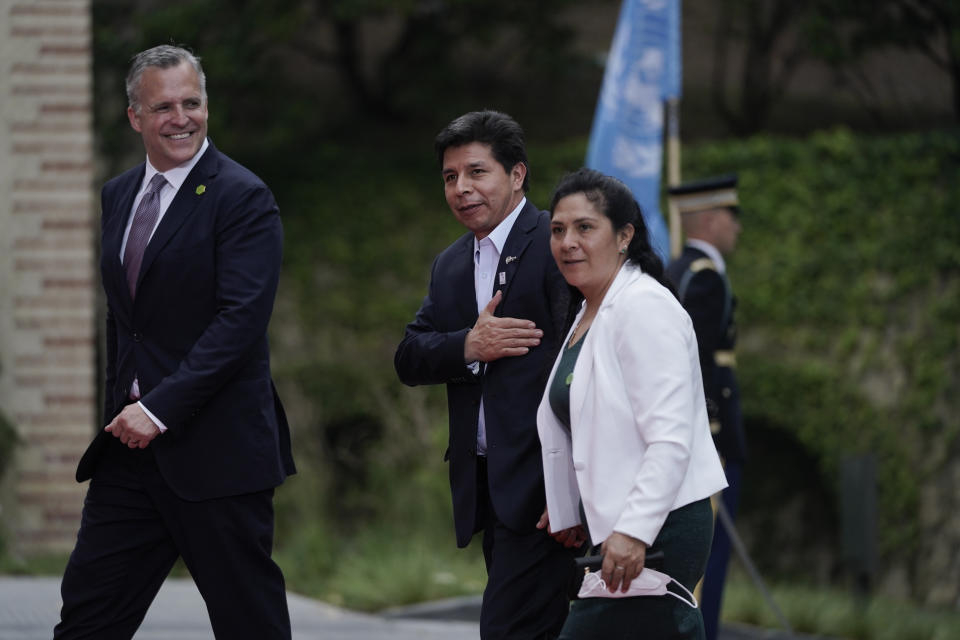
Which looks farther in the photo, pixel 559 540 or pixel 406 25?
pixel 406 25

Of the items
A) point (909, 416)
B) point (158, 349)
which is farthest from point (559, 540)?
point (909, 416)

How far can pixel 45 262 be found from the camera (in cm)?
933

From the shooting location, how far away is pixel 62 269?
9.35 meters

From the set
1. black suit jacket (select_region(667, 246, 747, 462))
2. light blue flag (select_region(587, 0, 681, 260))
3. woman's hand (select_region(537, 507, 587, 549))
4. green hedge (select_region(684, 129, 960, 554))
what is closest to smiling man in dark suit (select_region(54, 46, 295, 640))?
woman's hand (select_region(537, 507, 587, 549))

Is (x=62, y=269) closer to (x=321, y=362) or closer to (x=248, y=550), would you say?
(x=248, y=550)

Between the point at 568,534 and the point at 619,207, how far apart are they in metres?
0.94

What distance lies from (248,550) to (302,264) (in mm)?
13888

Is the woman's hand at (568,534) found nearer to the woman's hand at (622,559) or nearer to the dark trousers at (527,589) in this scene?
the dark trousers at (527,589)

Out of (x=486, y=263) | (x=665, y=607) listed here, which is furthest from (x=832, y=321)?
(x=665, y=607)

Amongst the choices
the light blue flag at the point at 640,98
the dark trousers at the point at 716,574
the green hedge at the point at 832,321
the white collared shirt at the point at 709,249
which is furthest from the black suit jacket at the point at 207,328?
the green hedge at the point at 832,321

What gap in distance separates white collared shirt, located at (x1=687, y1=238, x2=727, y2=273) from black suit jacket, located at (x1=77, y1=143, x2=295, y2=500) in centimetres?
270

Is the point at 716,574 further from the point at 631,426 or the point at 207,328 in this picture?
the point at 207,328

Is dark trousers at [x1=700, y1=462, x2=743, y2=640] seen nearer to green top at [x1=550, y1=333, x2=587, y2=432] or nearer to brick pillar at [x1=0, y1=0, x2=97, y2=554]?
green top at [x1=550, y1=333, x2=587, y2=432]

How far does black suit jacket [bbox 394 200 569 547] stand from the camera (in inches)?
157
